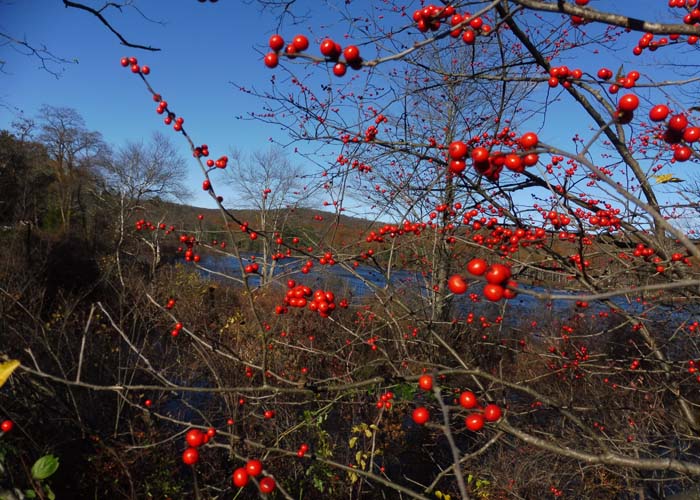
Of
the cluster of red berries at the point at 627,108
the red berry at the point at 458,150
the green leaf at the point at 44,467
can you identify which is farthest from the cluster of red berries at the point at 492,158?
the green leaf at the point at 44,467

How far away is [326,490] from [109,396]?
2929 mm

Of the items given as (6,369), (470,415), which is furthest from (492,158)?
(6,369)

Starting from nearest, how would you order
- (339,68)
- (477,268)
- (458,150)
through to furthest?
1. (477,268)
2. (458,150)
3. (339,68)

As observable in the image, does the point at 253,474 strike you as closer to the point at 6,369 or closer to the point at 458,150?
the point at 6,369

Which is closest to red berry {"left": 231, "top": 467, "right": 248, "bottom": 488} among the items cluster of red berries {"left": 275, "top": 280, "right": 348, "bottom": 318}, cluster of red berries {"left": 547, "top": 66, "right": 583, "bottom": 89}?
cluster of red berries {"left": 275, "top": 280, "right": 348, "bottom": 318}

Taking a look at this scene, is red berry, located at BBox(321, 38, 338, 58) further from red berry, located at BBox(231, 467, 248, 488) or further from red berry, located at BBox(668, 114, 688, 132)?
red berry, located at BBox(231, 467, 248, 488)

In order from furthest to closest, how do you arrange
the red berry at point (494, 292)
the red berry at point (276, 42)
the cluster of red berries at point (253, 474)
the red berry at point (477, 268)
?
the cluster of red berries at point (253, 474) < the red berry at point (276, 42) < the red berry at point (477, 268) < the red berry at point (494, 292)

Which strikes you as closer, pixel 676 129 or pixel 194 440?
pixel 676 129

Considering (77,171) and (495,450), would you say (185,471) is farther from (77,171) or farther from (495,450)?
(77,171)

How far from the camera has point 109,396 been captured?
461cm

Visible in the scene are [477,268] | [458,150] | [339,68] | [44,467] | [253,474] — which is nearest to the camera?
[477,268]

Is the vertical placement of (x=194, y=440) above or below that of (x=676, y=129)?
below

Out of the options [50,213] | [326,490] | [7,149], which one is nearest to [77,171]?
[50,213]

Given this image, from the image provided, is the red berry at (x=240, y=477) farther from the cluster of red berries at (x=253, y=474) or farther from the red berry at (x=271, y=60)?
the red berry at (x=271, y=60)
